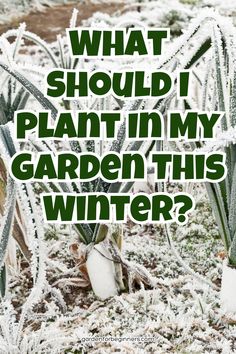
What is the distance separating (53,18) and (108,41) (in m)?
4.14

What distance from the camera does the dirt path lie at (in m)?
5.12

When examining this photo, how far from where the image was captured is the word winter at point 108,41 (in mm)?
1605

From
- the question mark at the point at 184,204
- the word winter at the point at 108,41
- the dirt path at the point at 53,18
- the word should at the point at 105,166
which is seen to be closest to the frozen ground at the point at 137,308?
the question mark at the point at 184,204

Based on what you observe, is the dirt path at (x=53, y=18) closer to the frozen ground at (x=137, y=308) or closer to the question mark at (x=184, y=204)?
the frozen ground at (x=137, y=308)

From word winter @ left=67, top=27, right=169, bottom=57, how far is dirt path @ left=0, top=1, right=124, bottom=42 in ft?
10.8

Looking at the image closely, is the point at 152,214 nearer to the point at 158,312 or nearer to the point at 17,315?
the point at 158,312

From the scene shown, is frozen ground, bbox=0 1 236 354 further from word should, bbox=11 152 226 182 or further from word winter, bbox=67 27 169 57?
word winter, bbox=67 27 169 57

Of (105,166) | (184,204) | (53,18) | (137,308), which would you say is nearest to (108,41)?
(105,166)

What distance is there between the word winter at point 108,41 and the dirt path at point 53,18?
3293 millimetres

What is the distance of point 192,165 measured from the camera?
1479mm

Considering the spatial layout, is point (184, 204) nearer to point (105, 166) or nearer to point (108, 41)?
point (105, 166)

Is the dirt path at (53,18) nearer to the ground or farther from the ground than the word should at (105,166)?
farther from the ground

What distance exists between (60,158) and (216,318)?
1.89ft

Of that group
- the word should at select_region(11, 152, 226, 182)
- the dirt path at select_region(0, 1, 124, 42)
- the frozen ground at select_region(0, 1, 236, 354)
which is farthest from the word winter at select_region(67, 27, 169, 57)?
the dirt path at select_region(0, 1, 124, 42)
